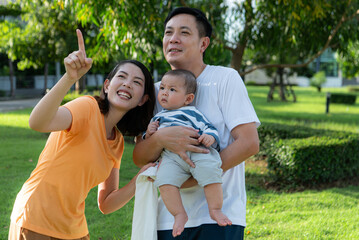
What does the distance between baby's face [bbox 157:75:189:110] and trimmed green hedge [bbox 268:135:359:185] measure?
445 centimetres

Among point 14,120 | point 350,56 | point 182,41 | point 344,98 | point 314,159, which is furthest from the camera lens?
point 344,98

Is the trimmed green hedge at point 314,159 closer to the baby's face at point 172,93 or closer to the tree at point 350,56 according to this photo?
the tree at point 350,56

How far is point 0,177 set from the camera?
21.8 feet

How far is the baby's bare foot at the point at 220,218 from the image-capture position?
1940mm

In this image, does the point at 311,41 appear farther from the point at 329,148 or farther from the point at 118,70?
the point at 118,70

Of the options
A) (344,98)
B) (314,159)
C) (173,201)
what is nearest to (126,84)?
(173,201)

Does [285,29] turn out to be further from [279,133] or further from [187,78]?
[187,78]

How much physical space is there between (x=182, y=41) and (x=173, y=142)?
584 millimetres

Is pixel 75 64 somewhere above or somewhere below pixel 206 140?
above

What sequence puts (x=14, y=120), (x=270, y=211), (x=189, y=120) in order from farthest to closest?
(x=14, y=120) → (x=270, y=211) → (x=189, y=120)

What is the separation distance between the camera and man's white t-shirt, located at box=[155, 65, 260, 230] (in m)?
2.04

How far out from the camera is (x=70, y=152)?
2.04m

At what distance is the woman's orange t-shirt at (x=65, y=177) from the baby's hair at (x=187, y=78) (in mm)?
471

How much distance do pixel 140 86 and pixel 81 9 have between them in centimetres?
434
